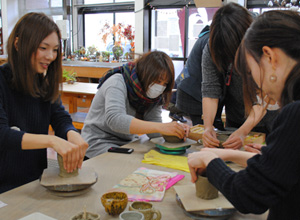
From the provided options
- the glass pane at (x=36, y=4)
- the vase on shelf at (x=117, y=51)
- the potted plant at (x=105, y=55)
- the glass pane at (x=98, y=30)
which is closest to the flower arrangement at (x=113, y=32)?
the glass pane at (x=98, y=30)

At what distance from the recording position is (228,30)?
5.22 ft

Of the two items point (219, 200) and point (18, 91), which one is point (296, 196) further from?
point (18, 91)

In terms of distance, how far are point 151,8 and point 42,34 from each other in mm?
5775

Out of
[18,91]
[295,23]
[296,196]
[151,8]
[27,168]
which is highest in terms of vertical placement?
[151,8]

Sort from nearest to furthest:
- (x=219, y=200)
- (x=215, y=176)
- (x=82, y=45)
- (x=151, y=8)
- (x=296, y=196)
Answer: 1. (x=296, y=196)
2. (x=215, y=176)
3. (x=219, y=200)
4. (x=151, y=8)
5. (x=82, y=45)

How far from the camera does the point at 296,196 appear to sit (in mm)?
773

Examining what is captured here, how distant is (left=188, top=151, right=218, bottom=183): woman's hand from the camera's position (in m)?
0.94

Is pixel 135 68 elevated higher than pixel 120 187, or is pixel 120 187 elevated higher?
pixel 135 68

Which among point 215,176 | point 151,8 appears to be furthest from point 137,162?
point 151,8

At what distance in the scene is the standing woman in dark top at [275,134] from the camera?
0.71m

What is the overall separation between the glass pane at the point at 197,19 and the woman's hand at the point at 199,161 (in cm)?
577

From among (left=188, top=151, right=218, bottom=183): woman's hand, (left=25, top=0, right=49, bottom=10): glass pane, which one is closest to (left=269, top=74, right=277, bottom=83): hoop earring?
(left=188, top=151, right=218, bottom=183): woman's hand

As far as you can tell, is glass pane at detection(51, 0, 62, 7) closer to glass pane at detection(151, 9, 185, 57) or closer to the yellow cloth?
glass pane at detection(151, 9, 185, 57)

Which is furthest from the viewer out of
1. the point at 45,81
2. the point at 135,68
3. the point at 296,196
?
the point at 135,68
